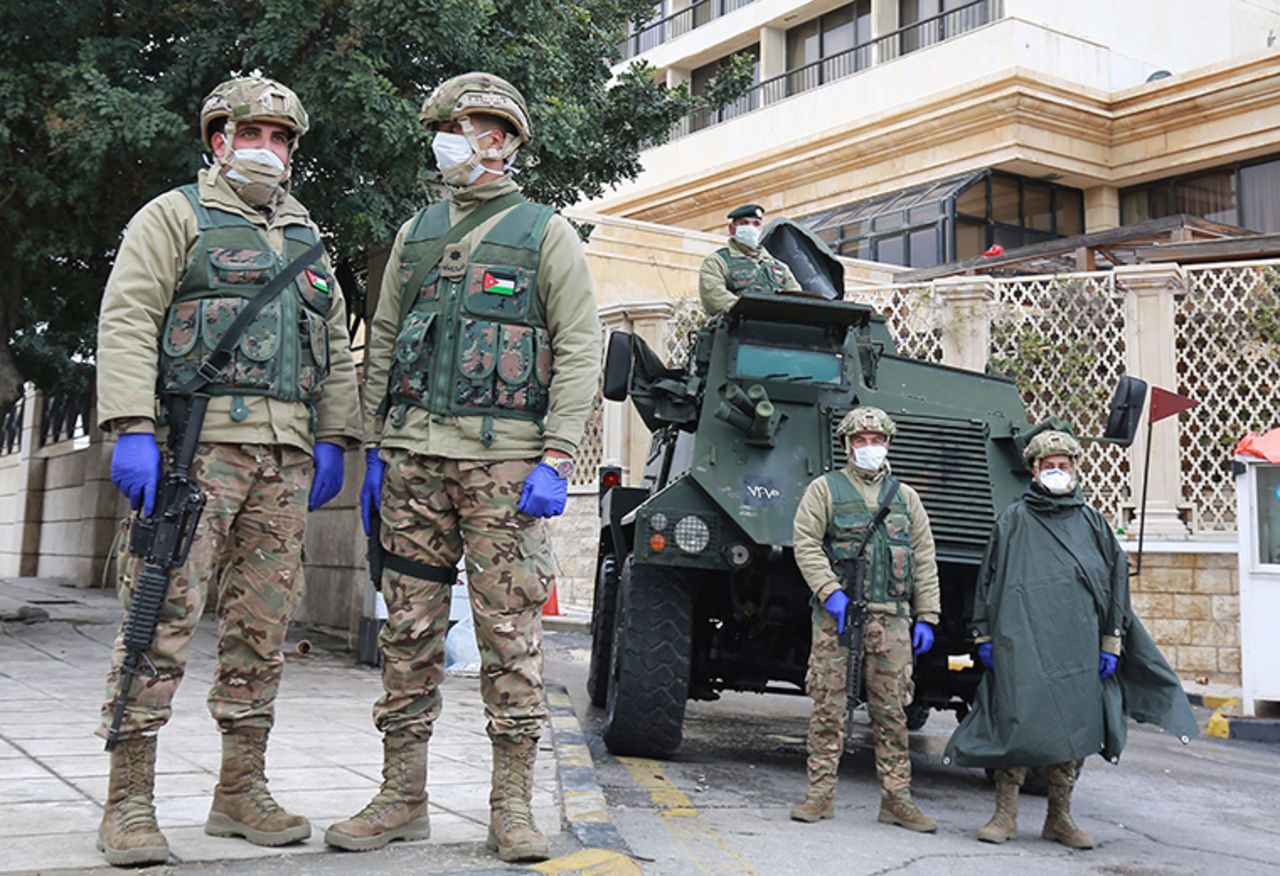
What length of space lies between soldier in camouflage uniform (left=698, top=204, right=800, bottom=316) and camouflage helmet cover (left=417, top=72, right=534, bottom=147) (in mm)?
3412

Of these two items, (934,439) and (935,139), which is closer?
(934,439)

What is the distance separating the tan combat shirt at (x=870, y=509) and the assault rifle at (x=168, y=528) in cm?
262

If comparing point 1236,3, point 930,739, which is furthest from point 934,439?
point 1236,3

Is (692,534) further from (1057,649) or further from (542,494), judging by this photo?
(542,494)

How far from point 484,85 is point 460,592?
5.36 m

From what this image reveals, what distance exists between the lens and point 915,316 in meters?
12.5

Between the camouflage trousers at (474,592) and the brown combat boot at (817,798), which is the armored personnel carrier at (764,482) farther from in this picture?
the camouflage trousers at (474,592)

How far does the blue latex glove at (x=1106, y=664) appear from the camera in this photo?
5453 mm

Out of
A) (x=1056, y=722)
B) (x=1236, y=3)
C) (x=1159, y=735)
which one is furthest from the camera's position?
(x=1236, y=3)

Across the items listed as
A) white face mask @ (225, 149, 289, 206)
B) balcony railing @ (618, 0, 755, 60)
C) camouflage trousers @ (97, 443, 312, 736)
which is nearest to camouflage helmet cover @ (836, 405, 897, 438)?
camouflage trousers @ (97, 443, 312, 736)

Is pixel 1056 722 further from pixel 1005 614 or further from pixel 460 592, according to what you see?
pixel 460 592

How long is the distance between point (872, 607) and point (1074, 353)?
708cm

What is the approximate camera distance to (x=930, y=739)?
869 centimetres

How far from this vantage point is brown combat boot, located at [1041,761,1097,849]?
5.34 metres
